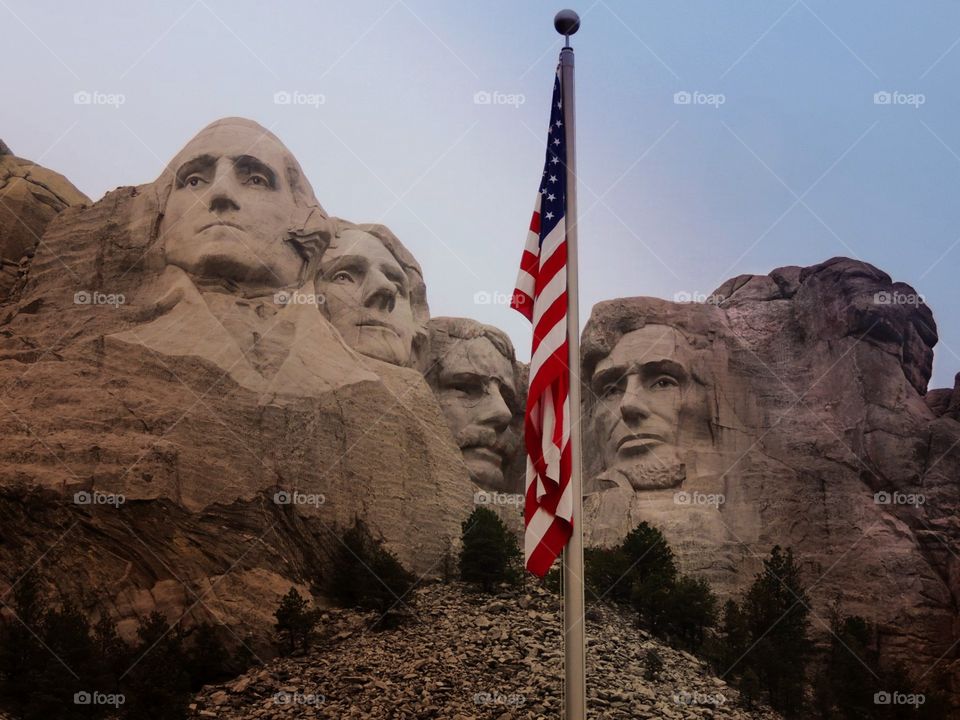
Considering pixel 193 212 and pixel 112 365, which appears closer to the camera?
pixel 112 365

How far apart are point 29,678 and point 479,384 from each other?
50.9 ft

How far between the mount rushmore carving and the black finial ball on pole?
29.4 feet

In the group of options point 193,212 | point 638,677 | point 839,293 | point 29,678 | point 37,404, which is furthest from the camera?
point 839,293

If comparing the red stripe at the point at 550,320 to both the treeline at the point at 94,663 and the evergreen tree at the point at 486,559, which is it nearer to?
the treeline at the point at 94,663

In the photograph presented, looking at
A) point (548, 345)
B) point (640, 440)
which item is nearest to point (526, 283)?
point (548, 345)

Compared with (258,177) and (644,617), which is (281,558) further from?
(258,177)

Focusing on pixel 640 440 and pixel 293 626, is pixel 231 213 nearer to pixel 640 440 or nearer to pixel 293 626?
pixel 293 626

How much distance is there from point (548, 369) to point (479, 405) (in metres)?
16.8

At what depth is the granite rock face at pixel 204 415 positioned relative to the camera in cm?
1975

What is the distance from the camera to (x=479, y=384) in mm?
31328

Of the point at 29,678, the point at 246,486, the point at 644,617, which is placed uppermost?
the point at 246,486

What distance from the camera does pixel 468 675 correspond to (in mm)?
18938

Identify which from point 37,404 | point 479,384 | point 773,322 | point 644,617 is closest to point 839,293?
point 773,322

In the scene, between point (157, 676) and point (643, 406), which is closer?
point (157, 676)
